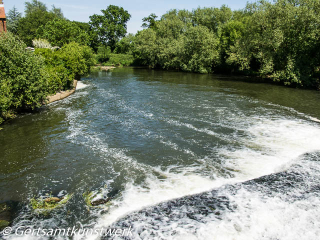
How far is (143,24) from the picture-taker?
315 ft

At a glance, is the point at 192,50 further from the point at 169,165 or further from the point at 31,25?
the point at 31,25

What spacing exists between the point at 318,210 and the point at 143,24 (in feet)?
321

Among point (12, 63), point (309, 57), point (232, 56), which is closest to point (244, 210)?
point (12, 63)

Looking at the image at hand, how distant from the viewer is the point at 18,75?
16375mm

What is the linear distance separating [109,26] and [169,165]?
82.7 meters

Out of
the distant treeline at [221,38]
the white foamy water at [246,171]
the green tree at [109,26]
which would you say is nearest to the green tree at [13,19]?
the distant treeline at [221,38]

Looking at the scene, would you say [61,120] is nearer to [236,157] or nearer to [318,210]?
[236,157]

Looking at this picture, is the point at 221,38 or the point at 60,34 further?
the point at 221,38

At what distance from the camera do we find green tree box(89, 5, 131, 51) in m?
83.8

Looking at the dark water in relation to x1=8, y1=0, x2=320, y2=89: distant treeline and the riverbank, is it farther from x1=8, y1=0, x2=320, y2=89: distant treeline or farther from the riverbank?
x1=8, y1=0, x2=320, y2=89: distant treeline

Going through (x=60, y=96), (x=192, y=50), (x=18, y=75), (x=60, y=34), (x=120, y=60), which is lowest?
(x=60, y=96)

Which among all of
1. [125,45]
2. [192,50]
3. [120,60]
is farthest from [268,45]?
[125,45]

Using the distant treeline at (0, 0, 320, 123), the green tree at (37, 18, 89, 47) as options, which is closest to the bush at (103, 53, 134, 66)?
the distant treeline at (0, 0, 320, 123)

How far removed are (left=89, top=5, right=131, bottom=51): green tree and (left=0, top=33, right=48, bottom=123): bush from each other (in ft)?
228
